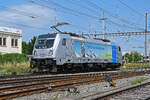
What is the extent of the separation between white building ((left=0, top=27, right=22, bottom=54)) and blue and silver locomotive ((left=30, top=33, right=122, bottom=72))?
27151 mm

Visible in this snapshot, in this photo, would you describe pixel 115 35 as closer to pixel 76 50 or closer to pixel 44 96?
pixel 76 50

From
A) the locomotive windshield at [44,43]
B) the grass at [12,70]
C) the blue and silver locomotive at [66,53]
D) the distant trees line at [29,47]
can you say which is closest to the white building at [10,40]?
the distant trees line at [29,47]

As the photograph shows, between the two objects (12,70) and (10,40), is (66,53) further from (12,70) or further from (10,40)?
(10,40)

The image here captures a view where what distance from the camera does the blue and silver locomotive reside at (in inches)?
771

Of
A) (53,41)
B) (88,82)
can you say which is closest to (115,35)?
(53,41)

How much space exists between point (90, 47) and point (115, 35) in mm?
16301

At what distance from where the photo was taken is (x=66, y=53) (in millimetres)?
20531

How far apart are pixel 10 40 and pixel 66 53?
3155 centimetres

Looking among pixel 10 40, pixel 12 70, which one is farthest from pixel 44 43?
pixel 10 40

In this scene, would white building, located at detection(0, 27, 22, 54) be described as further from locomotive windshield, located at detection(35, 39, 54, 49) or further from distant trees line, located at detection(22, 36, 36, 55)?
locomotive windshield, located at detection(35, 39, 54, 49)

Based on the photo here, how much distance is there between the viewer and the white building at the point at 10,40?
47778 mm

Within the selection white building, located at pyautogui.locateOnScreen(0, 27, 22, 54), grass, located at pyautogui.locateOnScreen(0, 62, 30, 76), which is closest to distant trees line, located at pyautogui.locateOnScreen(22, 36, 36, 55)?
white building, located at pyautogui.locateOnScreen(0, 27, 22, 54)

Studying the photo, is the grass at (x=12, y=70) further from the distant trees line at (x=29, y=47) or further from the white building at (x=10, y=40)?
the distant trees line at (x=29, y=47)

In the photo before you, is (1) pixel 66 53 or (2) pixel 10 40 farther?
(2) pixel 10 40
